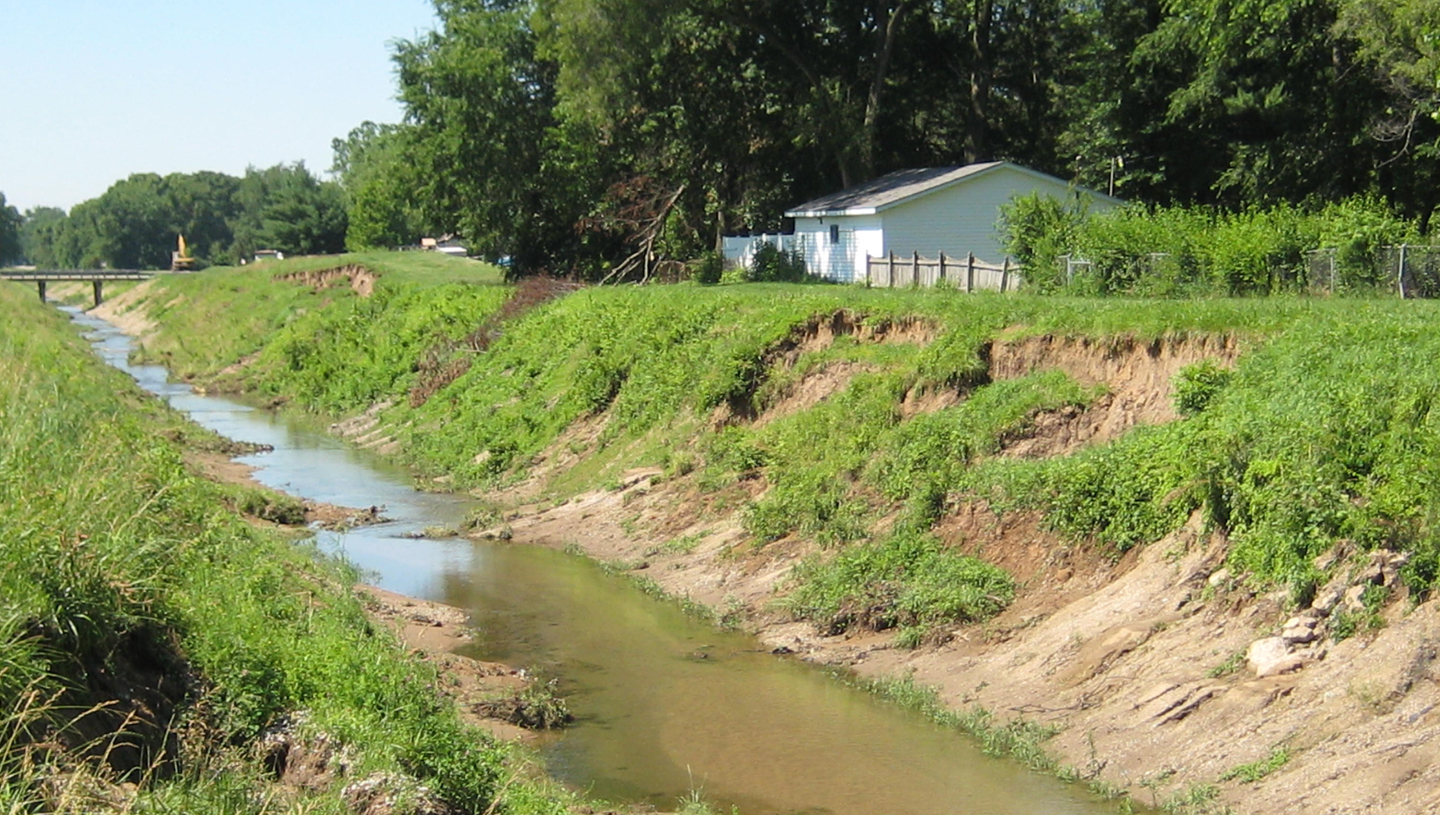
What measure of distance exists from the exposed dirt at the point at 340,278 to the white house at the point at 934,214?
23.4 meters

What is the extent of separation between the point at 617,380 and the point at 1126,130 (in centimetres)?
2053

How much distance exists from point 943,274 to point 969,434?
1321 centimetres

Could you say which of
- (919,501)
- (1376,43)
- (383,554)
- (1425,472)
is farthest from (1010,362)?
(1376,43)

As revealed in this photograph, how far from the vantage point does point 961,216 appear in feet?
139

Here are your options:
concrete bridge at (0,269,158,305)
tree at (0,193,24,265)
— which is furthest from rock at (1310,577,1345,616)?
tree at (0,193,24,265)

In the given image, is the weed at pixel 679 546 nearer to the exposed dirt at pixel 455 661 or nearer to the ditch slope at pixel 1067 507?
the ditch slope at pixel 1067 507

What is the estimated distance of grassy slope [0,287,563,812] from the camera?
963 centimetres

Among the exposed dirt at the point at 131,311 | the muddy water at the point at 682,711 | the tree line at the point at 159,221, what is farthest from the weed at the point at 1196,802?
the tree line at the point at 159,221

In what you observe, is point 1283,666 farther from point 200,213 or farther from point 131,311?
point 200,213

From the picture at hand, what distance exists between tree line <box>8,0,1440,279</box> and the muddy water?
25.1 metres

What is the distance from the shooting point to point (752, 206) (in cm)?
5003

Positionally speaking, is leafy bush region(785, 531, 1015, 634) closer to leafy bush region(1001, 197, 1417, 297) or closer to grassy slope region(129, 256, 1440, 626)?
grassy slope region(129, 256, 1440, 626)

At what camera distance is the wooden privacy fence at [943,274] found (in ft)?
103

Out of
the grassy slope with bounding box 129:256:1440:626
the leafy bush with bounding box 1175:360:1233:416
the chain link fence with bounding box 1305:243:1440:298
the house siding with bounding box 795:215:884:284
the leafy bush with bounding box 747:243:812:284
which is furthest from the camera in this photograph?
the leafy bush with bounding box 747:243:812:284
